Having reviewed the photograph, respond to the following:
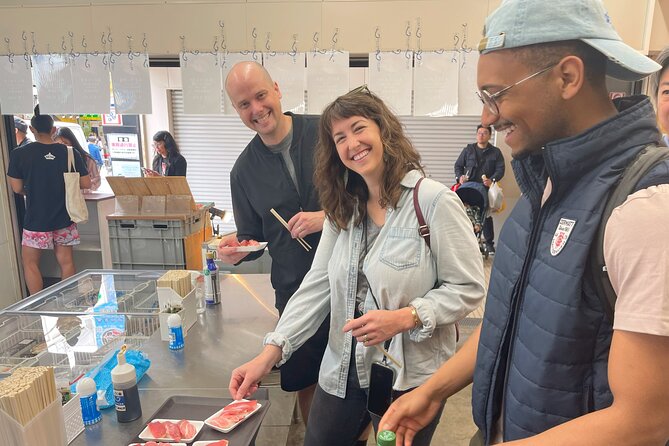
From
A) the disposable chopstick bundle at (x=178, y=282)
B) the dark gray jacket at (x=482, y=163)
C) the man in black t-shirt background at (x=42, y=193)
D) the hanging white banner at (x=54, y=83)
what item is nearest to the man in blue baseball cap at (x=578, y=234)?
the disposable chopstick bundle at (x=178, y=282)

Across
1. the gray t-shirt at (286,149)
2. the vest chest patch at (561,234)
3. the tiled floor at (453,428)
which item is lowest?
the tiled floor at (453,428)

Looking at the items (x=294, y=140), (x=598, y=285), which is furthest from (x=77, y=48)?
(x=598, y=285)

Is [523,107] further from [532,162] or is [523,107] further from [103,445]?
[103,445]

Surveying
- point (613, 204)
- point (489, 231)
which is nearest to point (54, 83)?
point (613, 204)

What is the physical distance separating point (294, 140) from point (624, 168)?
1.70m

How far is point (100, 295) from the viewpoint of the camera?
2.61m

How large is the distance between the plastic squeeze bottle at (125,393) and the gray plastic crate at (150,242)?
223cm

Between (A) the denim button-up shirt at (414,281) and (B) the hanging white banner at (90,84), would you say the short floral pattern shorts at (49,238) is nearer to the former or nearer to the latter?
(B) the hanging white banner at (90,84)

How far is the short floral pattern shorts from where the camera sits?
4.16m

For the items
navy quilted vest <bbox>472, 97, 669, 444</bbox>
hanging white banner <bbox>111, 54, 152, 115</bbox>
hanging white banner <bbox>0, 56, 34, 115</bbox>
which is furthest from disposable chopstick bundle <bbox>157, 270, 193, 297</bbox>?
hanging white banner <bbox>0, 56, 34, 115</bbox>

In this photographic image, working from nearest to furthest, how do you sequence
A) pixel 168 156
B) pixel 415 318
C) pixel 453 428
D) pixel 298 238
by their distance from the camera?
pixel 415 318, pixel 298 238, pixel 453 428, pixel 168 156

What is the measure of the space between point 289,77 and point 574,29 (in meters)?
3.16

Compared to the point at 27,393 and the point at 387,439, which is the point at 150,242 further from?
the point at 387,439

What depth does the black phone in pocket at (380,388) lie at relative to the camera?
138 cm
